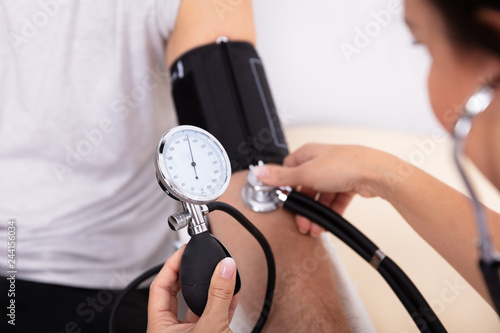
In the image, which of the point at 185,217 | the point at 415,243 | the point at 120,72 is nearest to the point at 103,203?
the point at 120,72

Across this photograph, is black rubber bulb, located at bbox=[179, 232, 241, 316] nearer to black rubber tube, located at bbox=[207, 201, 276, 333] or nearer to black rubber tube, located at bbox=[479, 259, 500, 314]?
black rubber tube, located at bbox=[207, 201, 276, 333]

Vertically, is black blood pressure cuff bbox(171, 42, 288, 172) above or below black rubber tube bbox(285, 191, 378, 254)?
above

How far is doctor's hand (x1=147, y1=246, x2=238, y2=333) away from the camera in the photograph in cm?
61

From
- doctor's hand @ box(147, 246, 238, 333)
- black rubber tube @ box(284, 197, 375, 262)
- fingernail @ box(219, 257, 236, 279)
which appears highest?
fingernail @ box(219, 257, 236, 279)

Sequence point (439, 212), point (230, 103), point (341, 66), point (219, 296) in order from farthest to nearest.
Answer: point (341, 66), point (230, 103), point (439, 212), point (219, 296)

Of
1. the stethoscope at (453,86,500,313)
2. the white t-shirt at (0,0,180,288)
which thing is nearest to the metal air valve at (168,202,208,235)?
the stethoscope at (453,86,500,313)

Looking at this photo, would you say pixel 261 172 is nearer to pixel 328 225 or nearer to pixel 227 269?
pixel 328 225

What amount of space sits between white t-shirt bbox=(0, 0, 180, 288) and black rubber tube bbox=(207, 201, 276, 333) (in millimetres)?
415

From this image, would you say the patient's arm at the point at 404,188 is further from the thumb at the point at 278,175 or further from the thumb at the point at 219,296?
the thumb at the point at 219,296

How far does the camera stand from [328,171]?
3.03 ft

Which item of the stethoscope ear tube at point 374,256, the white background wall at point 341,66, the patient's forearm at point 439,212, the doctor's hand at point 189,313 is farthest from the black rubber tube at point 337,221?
the white background wall at point 341,66

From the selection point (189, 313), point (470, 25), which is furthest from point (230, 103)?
point (470, 25)

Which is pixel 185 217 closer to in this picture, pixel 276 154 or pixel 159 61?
pixel 276 154

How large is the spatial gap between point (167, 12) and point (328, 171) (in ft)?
1.63
